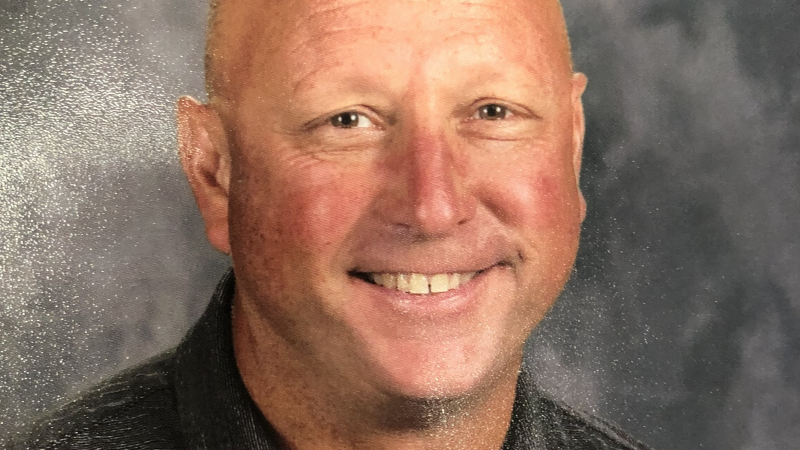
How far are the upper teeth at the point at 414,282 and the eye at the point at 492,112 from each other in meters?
0.30

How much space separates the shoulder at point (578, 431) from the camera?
1.98 meters

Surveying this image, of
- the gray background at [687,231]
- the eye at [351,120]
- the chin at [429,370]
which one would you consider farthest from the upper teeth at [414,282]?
the gray background at [687,231]

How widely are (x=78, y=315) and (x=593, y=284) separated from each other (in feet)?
3.64

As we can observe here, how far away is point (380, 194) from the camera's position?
5.10ft

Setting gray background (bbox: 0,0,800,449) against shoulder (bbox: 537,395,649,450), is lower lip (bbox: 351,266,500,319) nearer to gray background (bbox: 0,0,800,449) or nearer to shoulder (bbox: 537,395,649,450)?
gray background (bbox: 0,0,800,449)

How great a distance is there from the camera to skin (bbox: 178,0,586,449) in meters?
1.54

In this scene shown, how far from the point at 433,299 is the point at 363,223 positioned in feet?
0.66

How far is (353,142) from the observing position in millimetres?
1573

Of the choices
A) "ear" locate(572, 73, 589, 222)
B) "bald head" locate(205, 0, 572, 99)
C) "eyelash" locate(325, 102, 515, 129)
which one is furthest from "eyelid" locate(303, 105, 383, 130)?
"ear" locate(572, 73, 589, 222)

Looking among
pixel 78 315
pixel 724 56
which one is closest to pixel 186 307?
pixel 78 315

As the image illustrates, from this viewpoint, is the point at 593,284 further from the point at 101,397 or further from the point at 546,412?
the point at 101,397

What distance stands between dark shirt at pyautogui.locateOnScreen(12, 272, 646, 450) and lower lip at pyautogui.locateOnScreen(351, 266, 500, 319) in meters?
0.36

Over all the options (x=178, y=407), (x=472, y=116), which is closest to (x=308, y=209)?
(x=472, y=116)

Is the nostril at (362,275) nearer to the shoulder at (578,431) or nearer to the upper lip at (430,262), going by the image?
the upper lip at (430,262)
